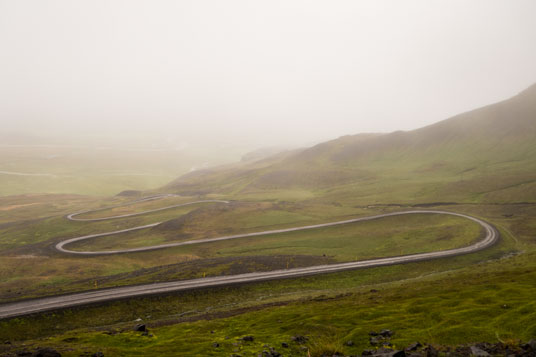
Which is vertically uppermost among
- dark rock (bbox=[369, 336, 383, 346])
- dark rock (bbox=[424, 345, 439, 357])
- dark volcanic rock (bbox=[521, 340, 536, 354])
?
dark volcanic rock (bbox=[521, 340, 536, 354])

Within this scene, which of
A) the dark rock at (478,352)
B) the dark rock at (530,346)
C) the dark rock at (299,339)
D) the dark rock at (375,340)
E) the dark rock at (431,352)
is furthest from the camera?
the dark rock at (299,339)

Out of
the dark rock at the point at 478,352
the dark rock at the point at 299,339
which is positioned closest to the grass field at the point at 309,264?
the dark rock at the point at 299,339

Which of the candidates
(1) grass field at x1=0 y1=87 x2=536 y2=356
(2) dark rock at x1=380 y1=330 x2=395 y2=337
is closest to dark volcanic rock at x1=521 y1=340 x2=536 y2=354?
(1) grass field at x1=0 y1=87 x2=536 y2=356

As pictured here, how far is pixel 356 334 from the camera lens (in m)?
23.5

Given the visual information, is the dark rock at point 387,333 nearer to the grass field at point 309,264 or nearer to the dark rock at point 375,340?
the grass field at point 309,264

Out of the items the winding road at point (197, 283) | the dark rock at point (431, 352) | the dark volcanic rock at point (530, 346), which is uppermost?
the dark volcanic rock at point (530, 346)

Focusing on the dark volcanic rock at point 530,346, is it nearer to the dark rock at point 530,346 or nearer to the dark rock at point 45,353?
the dark rock at point 530,346

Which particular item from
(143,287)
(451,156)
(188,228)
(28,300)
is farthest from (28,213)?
(451,156)

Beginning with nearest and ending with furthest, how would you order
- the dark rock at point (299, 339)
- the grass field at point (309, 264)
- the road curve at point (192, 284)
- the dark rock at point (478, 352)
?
the dark rock at point (478, 352), the dark rock at point (299, 339), the grass field at point (309, 264), the road curve at point (192, 284)

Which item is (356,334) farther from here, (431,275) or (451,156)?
(451,156)

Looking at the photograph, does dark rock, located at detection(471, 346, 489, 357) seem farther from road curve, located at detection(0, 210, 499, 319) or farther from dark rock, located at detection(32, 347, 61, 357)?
road curve, located at detection(0, 210, 499, 319)

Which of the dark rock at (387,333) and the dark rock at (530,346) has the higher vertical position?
the dark rock at (530,346)

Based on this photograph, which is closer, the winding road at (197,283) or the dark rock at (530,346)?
the dark rock at (530,346)

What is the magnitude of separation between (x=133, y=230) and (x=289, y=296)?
86.4 meters
